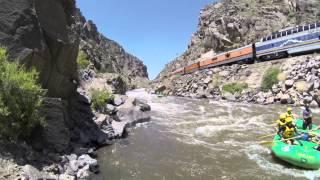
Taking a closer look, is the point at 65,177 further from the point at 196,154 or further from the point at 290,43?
the point at 290,43

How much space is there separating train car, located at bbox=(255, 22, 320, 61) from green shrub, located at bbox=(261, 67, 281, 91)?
2822 millimetres

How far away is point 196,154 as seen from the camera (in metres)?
18.7

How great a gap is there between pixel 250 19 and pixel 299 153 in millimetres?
62844

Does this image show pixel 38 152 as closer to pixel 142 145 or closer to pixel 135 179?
pixel 135 179

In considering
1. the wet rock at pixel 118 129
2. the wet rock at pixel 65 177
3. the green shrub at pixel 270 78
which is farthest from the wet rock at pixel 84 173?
the green shrub at pixel 270 78

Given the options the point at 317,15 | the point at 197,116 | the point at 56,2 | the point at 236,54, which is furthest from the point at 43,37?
the point at 317,15

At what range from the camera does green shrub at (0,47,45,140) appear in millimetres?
14344

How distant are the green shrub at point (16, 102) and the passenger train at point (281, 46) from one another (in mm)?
34461

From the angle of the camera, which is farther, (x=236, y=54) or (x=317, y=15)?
(x=317, y=15)

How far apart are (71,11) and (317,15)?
182 ft

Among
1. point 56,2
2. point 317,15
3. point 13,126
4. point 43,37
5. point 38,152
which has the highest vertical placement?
point 317,15

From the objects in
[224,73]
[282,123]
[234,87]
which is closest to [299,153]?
[282,123]

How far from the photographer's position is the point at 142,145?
20.9 m

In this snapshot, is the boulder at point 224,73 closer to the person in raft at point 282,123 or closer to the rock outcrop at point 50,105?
the rock outcrop at point 50,105
